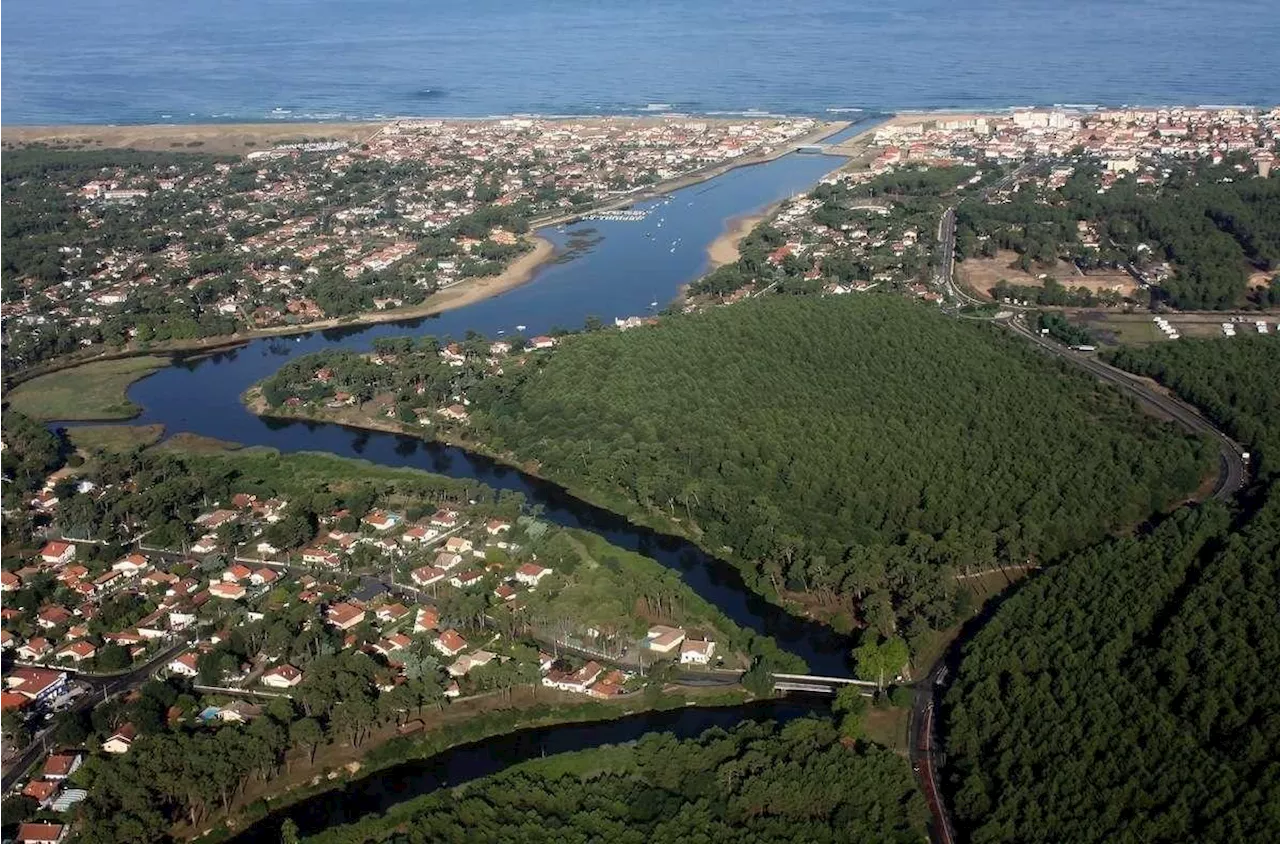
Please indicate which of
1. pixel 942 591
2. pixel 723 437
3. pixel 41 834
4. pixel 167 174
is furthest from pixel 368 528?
pixel 167 174

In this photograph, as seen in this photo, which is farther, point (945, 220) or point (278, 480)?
point (945, 220)

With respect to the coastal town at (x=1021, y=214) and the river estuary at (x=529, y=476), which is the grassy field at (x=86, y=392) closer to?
the river estuary at (x=529, y=476)

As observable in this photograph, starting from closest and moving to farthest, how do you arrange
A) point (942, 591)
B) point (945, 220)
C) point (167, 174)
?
point (942, 591)
point (945, 220)
point (167, 174)

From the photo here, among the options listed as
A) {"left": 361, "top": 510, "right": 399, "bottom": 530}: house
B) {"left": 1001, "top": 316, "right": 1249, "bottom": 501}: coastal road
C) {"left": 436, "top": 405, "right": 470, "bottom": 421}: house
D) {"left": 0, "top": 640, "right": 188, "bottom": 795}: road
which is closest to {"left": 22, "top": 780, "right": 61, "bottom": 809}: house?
{"left": 0, "top": 640, "right": 188, "bottom": 795}: road

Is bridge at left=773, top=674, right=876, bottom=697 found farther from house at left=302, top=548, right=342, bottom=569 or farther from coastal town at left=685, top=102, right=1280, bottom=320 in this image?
coastal town at left=685, top=102, right=1280, bottom=320

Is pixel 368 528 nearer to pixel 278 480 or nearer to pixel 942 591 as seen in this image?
pixel 278 480

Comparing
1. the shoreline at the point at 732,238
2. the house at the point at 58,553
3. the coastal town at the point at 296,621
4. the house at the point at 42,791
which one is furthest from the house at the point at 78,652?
the shoreline at the point at 732,238
